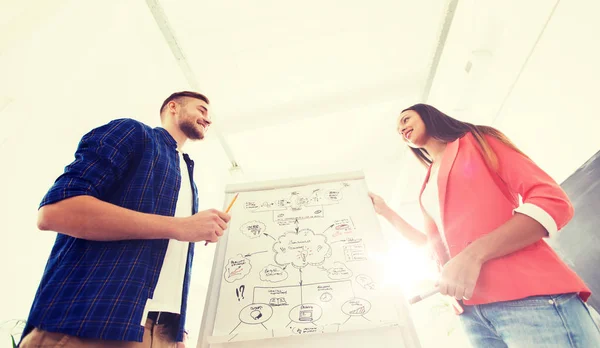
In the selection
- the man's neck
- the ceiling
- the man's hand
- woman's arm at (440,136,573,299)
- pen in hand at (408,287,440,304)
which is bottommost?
pen in hand at (408,287,440,304)

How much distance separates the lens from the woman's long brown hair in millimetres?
1008

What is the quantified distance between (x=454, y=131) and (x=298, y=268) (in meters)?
0.95

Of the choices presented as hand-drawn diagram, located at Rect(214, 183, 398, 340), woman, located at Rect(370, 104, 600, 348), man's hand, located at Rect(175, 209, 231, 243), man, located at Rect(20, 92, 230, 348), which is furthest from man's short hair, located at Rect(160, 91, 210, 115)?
woman, located at Rect(370, 104, 600, 348)

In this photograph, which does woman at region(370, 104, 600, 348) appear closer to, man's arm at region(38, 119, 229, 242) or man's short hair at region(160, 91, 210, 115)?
man's arm at region(38, 119, 229, 242)

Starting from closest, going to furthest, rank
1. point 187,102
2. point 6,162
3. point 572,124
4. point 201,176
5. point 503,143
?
point 503,143 → point 572,124 → point 187,102 → point 6,162 → point 201,176

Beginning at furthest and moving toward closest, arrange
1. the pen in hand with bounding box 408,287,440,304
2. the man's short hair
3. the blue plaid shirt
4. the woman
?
the man's short hair → the pen in hand with bounding box 408,287,440,304 → the woman → the blue plaid shirt

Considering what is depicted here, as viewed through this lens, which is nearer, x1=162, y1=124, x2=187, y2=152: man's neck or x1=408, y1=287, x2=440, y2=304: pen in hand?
x1=408, y1=287, x2=440, y2=304: pen in hand

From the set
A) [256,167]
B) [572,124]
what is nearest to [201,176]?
[256,167]

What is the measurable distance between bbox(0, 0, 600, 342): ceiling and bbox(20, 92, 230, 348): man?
1004 mm

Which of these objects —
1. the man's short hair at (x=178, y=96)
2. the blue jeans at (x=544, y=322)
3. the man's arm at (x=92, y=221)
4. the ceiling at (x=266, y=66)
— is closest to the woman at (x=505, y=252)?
the blue jeans at (x=544, y=322)

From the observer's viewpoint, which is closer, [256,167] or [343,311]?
[343,311]

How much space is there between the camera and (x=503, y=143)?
3.35 ft

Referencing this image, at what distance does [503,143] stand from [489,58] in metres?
0.90

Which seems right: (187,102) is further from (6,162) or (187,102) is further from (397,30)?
(397,30)
